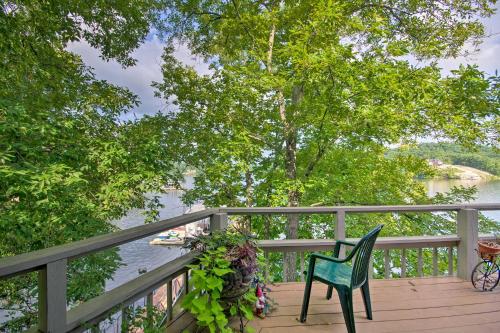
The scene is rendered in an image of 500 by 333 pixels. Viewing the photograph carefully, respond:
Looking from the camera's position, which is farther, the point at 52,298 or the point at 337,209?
the point at 337,209

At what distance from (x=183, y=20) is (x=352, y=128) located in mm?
4267

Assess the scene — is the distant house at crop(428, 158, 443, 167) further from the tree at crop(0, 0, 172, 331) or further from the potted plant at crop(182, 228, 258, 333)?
the potted plant at crop(182, 228, 258, 333)

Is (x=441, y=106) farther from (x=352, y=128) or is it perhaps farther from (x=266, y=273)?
(x=266, y=273)

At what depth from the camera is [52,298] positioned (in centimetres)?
111

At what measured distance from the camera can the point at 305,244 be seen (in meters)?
2.83

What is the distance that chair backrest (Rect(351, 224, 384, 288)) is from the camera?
1.98m

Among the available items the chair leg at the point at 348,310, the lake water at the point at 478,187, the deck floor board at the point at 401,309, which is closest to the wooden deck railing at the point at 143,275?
→ the deck floor board at the point at 401,309

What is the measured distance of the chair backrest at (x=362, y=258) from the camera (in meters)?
1.98

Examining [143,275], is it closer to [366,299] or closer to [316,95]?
[366,299]

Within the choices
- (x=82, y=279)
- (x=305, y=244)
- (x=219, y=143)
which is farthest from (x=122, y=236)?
(x=219, y=143)

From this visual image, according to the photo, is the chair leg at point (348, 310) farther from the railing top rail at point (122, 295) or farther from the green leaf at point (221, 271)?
the railing top rail at point (122, 295)

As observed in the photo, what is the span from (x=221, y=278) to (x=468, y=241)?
269cm

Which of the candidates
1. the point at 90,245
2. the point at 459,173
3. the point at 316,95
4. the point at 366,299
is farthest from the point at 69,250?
the point at 459,173

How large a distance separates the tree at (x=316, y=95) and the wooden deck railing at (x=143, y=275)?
2138 millimetres
